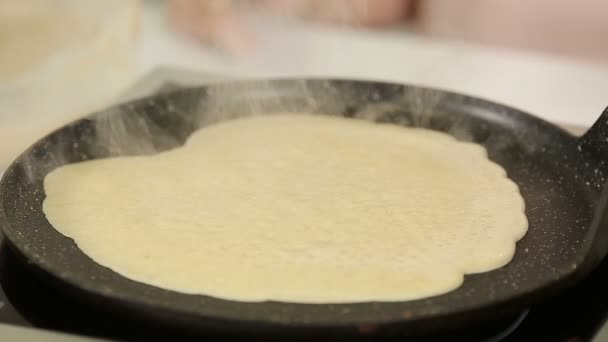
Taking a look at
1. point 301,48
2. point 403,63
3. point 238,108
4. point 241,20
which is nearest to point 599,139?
point 238,108

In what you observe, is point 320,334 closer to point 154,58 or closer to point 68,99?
point 68,99

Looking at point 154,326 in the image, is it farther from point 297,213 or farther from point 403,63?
point 403,63

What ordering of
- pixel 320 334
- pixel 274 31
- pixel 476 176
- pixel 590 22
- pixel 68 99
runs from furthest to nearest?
pixel 274 31
pixel 590 22
pixel 68 99
pixel 476 176
pixel 320 334

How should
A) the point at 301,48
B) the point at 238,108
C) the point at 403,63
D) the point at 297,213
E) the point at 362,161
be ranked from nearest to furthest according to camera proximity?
the point at 297,213 < the point at 362,161 < the point at 238,108 < the point at 403,63 < the point at 301,48

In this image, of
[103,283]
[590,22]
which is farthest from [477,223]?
[590,22]

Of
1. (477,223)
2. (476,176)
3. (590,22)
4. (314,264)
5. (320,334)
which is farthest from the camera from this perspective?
(590,22)

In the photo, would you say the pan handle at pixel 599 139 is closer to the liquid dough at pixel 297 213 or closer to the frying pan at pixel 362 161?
the frying pan at pixel 362 161

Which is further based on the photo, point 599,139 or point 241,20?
point 241,20
